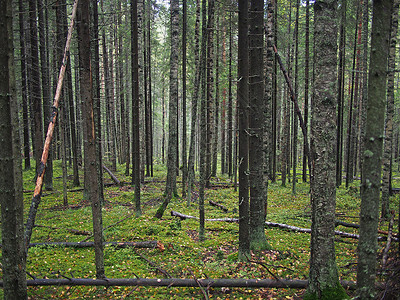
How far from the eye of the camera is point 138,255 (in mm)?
6730

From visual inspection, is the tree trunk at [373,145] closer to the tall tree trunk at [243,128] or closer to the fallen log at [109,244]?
the tall tree trunk at [243,128]

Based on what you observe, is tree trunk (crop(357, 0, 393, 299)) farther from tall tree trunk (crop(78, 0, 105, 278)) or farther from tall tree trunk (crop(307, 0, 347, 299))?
tall tree trunk (crop(78, 0, 105, 278))

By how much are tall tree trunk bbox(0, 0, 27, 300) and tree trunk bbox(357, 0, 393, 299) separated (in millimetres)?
4609

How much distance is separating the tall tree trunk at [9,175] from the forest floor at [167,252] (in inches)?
47.9

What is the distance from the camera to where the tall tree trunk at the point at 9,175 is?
344 centimetres

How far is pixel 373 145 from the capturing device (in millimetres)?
3061

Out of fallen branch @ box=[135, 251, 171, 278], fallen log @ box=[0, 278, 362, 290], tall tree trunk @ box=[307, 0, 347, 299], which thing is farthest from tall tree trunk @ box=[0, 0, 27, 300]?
tall tree trunk @ box=[307, 0, 347, 299]

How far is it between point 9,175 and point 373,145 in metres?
4.75

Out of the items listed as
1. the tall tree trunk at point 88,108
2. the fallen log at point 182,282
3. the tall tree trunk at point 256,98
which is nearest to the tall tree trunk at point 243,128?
the tall tree trunk at point 256,98

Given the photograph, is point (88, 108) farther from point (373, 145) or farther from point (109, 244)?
point (373, 145)

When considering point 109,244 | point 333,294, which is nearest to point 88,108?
point 109,244

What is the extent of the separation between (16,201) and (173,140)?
9.11 meters

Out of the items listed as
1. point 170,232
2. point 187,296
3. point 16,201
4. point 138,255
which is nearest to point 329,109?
point 187,296

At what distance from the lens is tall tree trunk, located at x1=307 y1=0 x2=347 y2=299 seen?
4.02 meters
